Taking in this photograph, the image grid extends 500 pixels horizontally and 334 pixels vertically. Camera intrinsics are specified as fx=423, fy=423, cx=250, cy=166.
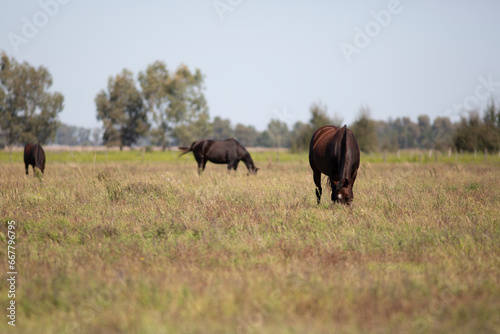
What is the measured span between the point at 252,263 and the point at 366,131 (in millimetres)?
46306

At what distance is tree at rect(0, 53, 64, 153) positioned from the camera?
207ft

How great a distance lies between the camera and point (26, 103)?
64438 millimetres

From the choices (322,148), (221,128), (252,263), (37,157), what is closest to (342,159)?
(322,148)

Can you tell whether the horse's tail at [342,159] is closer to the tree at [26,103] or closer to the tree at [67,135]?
the tree at [26,103]

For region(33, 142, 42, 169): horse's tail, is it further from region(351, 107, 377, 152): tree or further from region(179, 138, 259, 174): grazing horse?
region(351, 107, 377, 152): tree

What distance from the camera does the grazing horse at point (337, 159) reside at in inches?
304

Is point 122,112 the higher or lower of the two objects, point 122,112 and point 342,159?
the higher

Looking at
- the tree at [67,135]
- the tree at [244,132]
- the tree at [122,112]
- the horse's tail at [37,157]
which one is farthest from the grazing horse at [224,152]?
the tree at [67,135]

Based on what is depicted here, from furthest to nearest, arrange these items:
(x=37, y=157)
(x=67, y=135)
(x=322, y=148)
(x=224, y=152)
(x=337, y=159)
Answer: (x=67, y=135) < (x=224, y=152) < (x=37, y=157) < (x=322, y=148) < (x=337, y=159)

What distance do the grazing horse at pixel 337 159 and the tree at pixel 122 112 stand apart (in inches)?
2483

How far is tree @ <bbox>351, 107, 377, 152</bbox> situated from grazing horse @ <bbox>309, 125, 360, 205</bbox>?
3951cm

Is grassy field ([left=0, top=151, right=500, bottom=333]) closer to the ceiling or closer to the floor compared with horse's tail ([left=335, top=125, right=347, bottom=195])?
closer to the floor

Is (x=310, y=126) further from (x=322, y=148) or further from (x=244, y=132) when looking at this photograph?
(x=244, y=132)

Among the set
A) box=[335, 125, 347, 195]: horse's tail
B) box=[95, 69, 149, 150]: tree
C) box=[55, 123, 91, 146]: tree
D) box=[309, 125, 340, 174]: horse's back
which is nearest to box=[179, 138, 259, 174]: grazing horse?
box=[309, 125, 340, 174]: horse's back
